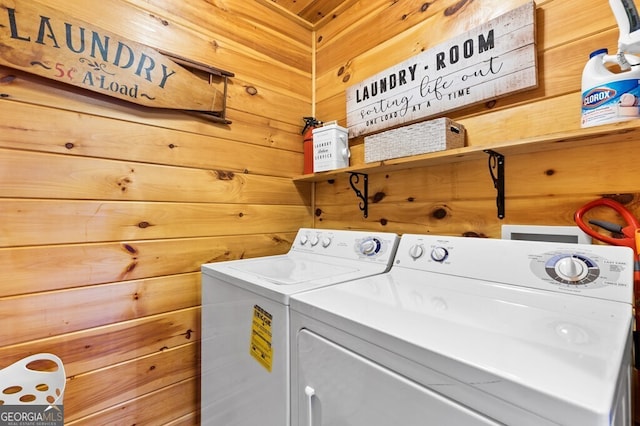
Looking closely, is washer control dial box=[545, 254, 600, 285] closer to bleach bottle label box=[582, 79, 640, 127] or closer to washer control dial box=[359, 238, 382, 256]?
bleach bottle label box=[582, 79, 640, 127]

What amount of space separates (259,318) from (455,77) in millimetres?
1189

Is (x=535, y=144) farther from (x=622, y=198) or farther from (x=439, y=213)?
(x=439, y=213)

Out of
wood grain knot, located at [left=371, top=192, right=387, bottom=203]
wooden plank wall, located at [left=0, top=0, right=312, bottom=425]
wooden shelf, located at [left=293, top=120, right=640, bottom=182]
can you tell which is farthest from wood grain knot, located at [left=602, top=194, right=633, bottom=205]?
wooden plank wall, located at [left=0, top=0, right=312, bottom=425]

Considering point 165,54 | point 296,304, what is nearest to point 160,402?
point 296,304

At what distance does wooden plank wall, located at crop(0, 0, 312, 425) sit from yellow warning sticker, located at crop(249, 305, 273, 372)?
567 millimetres

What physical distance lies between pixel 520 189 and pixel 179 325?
4.91 ft

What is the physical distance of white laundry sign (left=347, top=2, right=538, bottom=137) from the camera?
1059 millimetres

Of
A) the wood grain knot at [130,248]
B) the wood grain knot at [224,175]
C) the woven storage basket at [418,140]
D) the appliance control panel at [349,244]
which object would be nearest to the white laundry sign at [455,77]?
the woven storage basket at [418,140]

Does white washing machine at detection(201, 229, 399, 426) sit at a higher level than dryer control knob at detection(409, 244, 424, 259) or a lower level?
lower

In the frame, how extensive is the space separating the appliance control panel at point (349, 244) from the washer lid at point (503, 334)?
11.3 inches

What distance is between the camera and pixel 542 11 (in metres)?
1.06

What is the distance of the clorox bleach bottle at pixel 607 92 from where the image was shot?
788mm

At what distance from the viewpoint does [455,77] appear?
1234 millimetres

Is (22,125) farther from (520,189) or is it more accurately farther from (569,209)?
(569,209)
